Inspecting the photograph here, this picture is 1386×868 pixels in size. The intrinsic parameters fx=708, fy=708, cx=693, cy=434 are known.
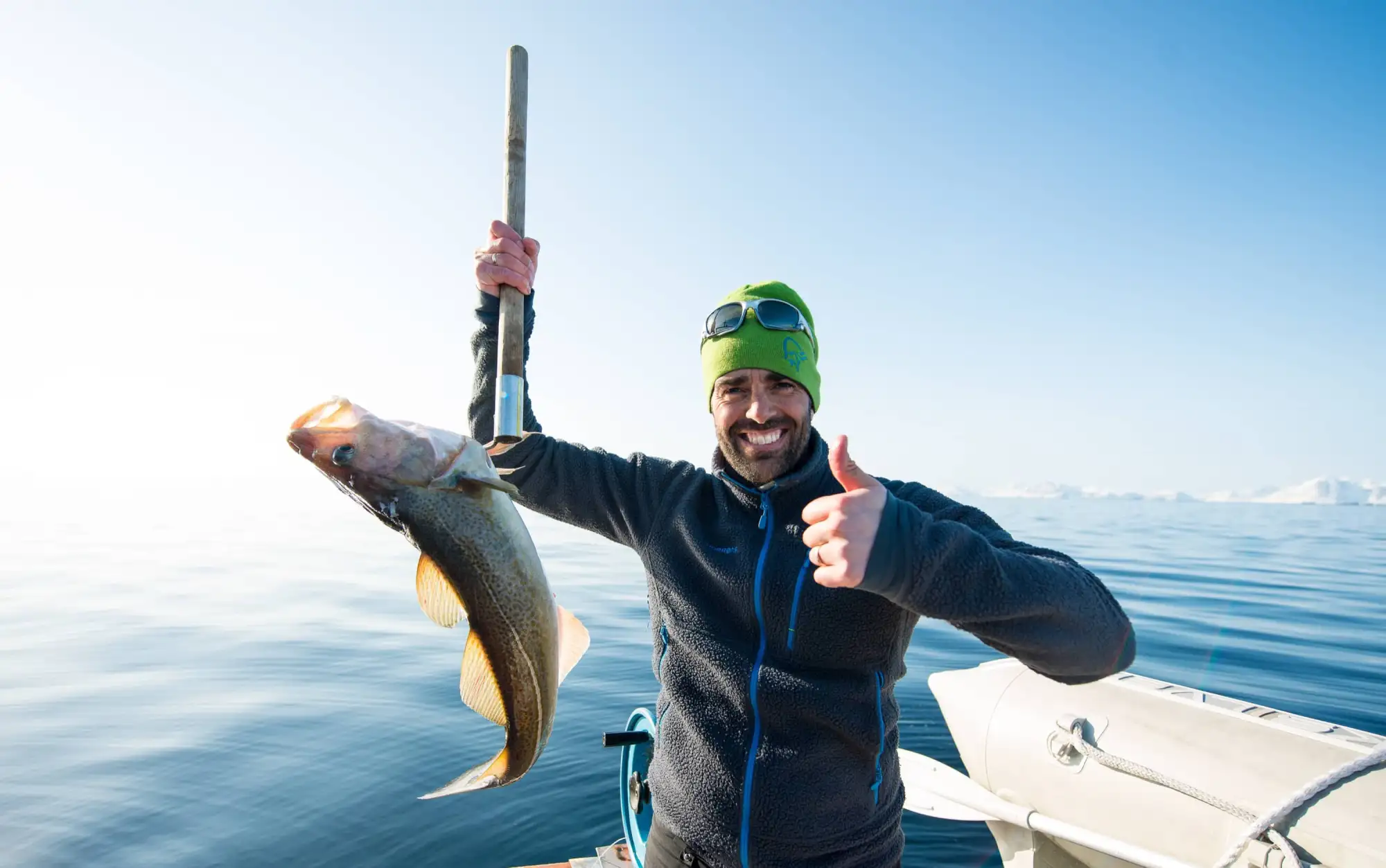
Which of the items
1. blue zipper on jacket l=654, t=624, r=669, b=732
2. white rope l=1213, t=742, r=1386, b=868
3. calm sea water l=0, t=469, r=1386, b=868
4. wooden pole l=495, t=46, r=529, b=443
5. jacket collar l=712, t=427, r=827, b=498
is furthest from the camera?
calm sea water l=0, t=469, r=1386, b=868

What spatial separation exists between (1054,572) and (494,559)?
1.80m

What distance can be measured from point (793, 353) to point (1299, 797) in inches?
144

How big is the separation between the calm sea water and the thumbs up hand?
5.05 m

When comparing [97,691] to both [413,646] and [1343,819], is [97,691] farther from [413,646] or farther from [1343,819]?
[1343,819]

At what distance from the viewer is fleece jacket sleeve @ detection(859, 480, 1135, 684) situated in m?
2.01

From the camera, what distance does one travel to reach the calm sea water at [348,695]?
5957 millimetres

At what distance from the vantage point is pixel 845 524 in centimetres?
196

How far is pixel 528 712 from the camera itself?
94.7 inches

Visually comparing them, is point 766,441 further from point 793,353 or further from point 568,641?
point 568,641

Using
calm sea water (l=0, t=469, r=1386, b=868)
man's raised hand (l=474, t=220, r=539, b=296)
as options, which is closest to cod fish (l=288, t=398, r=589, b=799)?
man's raised hand (l=474, t=220, r=539, b=296)

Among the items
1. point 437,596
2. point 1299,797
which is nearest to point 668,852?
point 437,596

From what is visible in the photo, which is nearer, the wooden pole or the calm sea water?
the wooden pole

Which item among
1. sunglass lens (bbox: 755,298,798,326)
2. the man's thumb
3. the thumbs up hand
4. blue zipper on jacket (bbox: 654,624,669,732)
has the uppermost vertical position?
sunglass lens (bbox: 755,298,798,326)

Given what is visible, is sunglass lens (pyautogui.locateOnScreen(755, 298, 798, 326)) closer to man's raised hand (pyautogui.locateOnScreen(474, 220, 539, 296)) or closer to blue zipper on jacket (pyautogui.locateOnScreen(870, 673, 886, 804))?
man's raised hand (pyautogui.locateOnScreen(474, 220, 539, 296))
